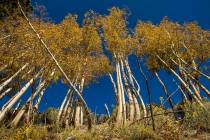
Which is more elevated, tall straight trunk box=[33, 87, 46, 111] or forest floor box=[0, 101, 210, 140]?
tall straight trunk box=[33, 87, 46, 111]

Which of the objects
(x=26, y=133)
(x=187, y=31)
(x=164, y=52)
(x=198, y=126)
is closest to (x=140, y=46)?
(x=164, y=52)

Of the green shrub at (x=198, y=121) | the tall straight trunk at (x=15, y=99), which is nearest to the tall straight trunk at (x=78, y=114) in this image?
the tall straight trunk at (x=15, y=99)

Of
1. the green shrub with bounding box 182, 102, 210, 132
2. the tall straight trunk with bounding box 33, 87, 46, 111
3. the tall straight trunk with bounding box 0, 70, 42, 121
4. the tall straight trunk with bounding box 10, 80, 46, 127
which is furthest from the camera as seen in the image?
the tall straight trunk with bounding box 33, 87, 46, 111

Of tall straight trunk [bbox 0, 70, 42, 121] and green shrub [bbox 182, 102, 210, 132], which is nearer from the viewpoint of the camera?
green shrub [bbox 182, 102, 210, 132]

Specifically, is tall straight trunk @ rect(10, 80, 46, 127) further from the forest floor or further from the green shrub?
the green shrub

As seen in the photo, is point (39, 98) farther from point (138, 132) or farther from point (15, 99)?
point (138, 132)

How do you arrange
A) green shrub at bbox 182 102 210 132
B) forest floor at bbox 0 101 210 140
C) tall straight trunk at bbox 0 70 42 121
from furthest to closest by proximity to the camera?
tall straight trunk at bbox 0 70 42 121 → green shrub at bbox 182 102 210 132 → forest floor at bbox 0 101 210 140

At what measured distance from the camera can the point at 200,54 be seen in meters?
20.3

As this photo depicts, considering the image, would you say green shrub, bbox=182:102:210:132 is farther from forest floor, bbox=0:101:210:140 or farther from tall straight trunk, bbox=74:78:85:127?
tall straight trunk, bbox=74:78:85:127

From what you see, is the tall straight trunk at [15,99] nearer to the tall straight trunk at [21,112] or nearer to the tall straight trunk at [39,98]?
the tall straight trunk at [21,112]

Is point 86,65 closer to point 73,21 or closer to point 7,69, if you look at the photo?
point 73,21

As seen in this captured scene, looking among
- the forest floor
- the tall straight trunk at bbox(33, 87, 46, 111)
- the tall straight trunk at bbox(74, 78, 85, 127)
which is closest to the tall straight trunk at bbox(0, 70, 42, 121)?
the tall straight trunk at bbox(33, 87, 46, 111)

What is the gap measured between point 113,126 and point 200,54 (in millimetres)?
9967

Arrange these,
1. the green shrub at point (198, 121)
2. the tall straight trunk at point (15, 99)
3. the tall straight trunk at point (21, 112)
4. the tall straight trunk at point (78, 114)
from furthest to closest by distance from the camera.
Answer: the tall straight trunk at point (78, 114) → the tall straight trunk at point (21, 112) → the tall straight trunk at point (15, 99) → the green shrub at point (198, 121)
